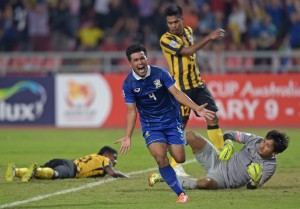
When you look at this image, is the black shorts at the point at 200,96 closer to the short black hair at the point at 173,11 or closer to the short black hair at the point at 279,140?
the short black hair at the point at 173,11

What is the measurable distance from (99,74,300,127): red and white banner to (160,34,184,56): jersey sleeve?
944 centimetres

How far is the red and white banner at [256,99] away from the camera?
2275cm

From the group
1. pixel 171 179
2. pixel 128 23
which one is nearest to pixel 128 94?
pixel 171 179

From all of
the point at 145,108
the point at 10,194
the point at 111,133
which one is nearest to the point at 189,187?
the point at 145,108

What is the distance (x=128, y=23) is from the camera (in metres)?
24.8

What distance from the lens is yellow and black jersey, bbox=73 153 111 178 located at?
12875mm

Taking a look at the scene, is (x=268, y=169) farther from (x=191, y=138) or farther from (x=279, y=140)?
(x=191, y=138)

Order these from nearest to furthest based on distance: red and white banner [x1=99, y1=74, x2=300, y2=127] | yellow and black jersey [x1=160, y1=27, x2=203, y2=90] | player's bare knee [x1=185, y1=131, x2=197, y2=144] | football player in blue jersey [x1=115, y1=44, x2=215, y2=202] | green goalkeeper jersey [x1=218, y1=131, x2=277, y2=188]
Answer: football player in blue jersey [x1=115, y1=44, x2=215, y2=202]
green goalkeeper jersey [x1=218, y1=131, x2=277, y2=188]
player's bare knee [x1=185, y1=131, x2=197, y2=144]
yellow and black jersey [x1=160, y1=27, x2=203, y2=90]
red and white banner [x1=99, y1=74, x2=300, y2=127]

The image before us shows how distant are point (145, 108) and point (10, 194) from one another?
2.02 meters

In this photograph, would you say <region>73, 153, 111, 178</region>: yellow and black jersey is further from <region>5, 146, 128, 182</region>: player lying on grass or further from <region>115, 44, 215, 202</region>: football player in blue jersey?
<region>115, 44, 215, 202</region>: football player in blue jersey

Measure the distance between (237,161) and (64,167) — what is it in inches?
104

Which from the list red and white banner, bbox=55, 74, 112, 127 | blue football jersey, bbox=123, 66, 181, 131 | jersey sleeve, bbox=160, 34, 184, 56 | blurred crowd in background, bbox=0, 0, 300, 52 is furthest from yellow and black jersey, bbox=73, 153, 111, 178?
blurred crowd in background, bbox=0, 0, 300, 52

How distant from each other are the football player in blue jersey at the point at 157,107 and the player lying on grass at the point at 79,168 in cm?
213

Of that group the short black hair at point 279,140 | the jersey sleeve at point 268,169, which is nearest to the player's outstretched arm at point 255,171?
the jersey sleeve at point 268,169
